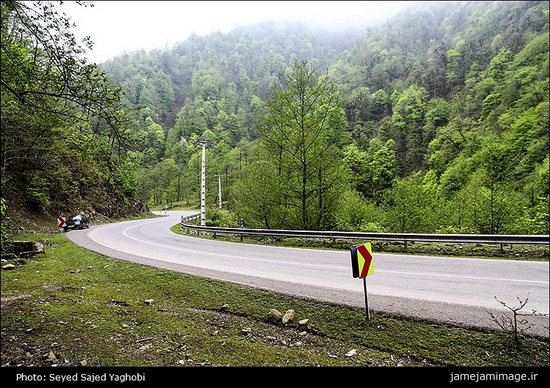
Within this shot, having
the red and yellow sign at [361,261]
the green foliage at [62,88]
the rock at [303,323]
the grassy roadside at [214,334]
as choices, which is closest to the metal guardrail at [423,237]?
the grassy roadside at [214,334]

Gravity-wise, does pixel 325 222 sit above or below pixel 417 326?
above

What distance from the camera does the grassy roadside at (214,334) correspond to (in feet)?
11.0

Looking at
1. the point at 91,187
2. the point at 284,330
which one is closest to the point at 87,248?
the point at 284,330

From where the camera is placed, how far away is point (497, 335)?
356 centimetres

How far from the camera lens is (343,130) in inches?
470

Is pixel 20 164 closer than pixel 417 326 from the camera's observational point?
No

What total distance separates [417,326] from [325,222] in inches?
323

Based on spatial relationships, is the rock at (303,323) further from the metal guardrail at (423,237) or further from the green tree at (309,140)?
the green tree at (309,140)

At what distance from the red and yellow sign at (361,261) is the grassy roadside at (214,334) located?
2.22ft

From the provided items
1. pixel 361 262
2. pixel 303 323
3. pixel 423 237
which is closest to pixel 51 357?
pixel 303 323

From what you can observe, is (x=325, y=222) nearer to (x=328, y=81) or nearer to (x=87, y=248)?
(x=328, y=81)

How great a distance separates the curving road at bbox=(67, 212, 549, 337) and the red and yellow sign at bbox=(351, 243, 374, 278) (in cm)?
71

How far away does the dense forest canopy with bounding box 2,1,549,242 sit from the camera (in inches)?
391

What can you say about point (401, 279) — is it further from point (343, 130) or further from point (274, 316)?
point (343, 130)
